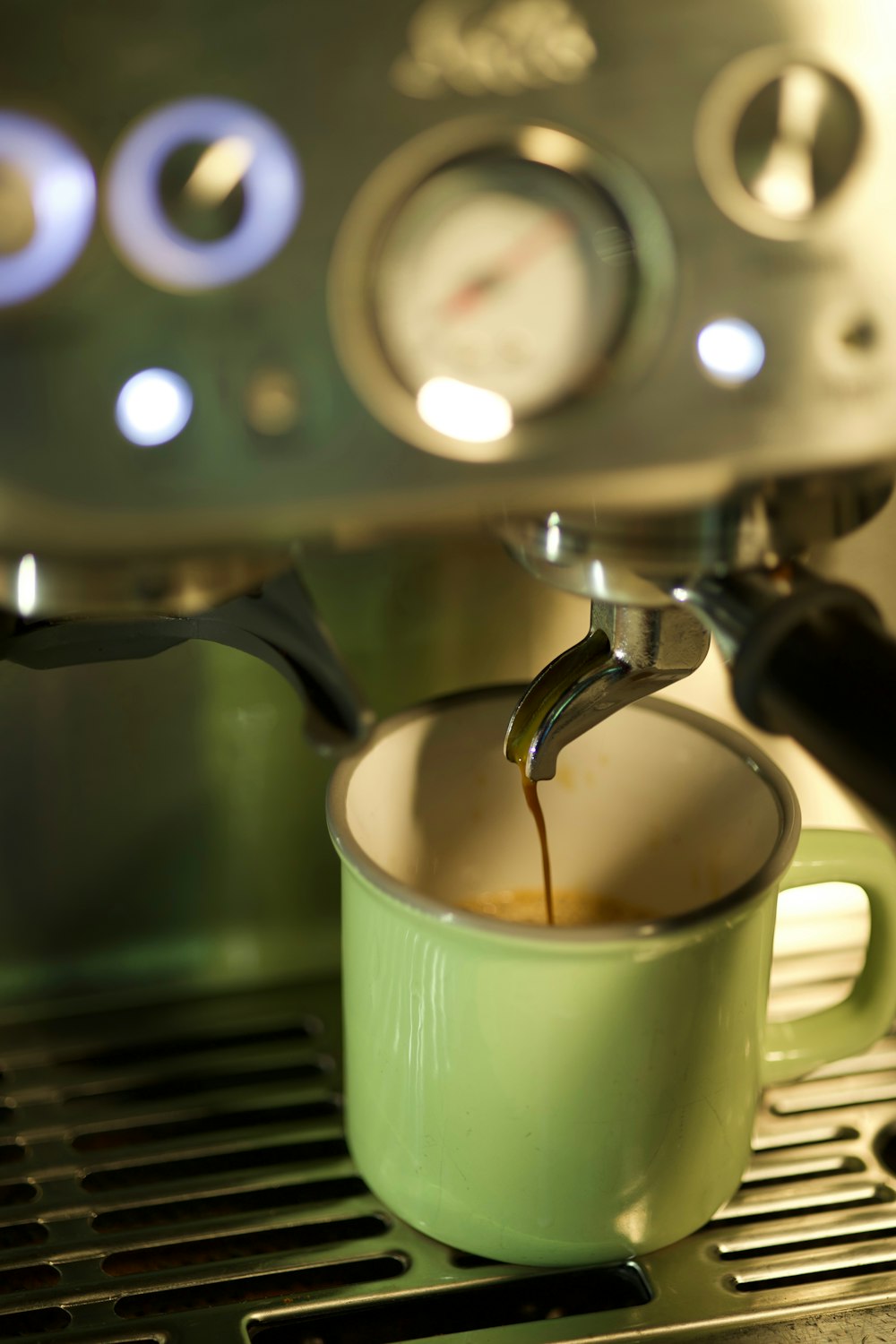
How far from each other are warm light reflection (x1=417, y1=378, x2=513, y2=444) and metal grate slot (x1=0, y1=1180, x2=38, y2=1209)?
0.26m

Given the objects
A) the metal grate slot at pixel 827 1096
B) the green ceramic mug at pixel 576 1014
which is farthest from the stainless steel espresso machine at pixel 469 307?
the metal grate slot at pixel 827 1096

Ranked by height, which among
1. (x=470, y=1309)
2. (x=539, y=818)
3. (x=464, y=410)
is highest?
(x=464, y=410)

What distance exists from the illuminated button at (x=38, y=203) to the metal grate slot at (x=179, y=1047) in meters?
0.29

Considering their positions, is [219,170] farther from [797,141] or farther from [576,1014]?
[576,1014]

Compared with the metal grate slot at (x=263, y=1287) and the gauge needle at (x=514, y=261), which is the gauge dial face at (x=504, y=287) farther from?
the metal grate slot at (x=263, y=1287)

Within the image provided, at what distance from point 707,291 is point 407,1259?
0.83 feet

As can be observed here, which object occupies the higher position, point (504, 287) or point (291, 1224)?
point (504, 287)

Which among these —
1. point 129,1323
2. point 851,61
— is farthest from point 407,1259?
point 851,61

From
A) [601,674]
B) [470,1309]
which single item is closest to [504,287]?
[601,674]

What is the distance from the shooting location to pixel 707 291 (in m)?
0.20

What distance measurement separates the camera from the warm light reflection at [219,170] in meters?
0.19

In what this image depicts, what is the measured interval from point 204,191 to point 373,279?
2 centimetres

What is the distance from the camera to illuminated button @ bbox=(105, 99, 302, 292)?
189 millimetres

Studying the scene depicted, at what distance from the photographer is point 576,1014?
320 mm
